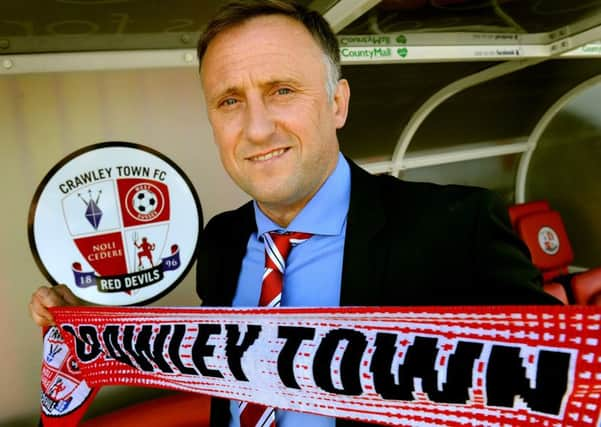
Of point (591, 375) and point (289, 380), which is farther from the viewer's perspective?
point (289, 380)

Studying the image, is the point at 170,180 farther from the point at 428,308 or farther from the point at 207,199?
the point at 428,308

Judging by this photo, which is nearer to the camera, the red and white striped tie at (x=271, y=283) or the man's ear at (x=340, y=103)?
the red and white striped tie at (x=271, y=283)

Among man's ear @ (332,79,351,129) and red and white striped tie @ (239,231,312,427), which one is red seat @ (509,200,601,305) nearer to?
man's ear @ (332,79,351,129)

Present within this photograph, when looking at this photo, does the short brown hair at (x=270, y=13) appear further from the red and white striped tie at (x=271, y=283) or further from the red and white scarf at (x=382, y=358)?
the red and white scarf at (x=382, y=358)

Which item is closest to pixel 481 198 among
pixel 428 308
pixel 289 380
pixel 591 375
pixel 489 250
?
pixel 489 250

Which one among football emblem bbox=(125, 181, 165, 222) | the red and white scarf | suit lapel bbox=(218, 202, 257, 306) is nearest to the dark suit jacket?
the red and white scarf

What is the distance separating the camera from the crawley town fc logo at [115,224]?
7.96 ft

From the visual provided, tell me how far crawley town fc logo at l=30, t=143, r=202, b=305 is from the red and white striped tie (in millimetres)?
1422

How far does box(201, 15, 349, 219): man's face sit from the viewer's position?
4.17 feet

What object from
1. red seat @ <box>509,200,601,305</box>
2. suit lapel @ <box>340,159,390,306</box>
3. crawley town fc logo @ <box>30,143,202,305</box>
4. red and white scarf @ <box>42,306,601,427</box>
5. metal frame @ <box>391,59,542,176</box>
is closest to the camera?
red and white scarf @ <box>42,306,601,427</box>

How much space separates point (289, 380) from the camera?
119 centimetres

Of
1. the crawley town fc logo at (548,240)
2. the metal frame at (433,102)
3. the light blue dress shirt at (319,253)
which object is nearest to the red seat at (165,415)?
the light blue dress shirt at (319,253)

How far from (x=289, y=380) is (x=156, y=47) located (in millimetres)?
1966

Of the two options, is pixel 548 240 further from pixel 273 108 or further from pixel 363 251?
pixel 273 108
